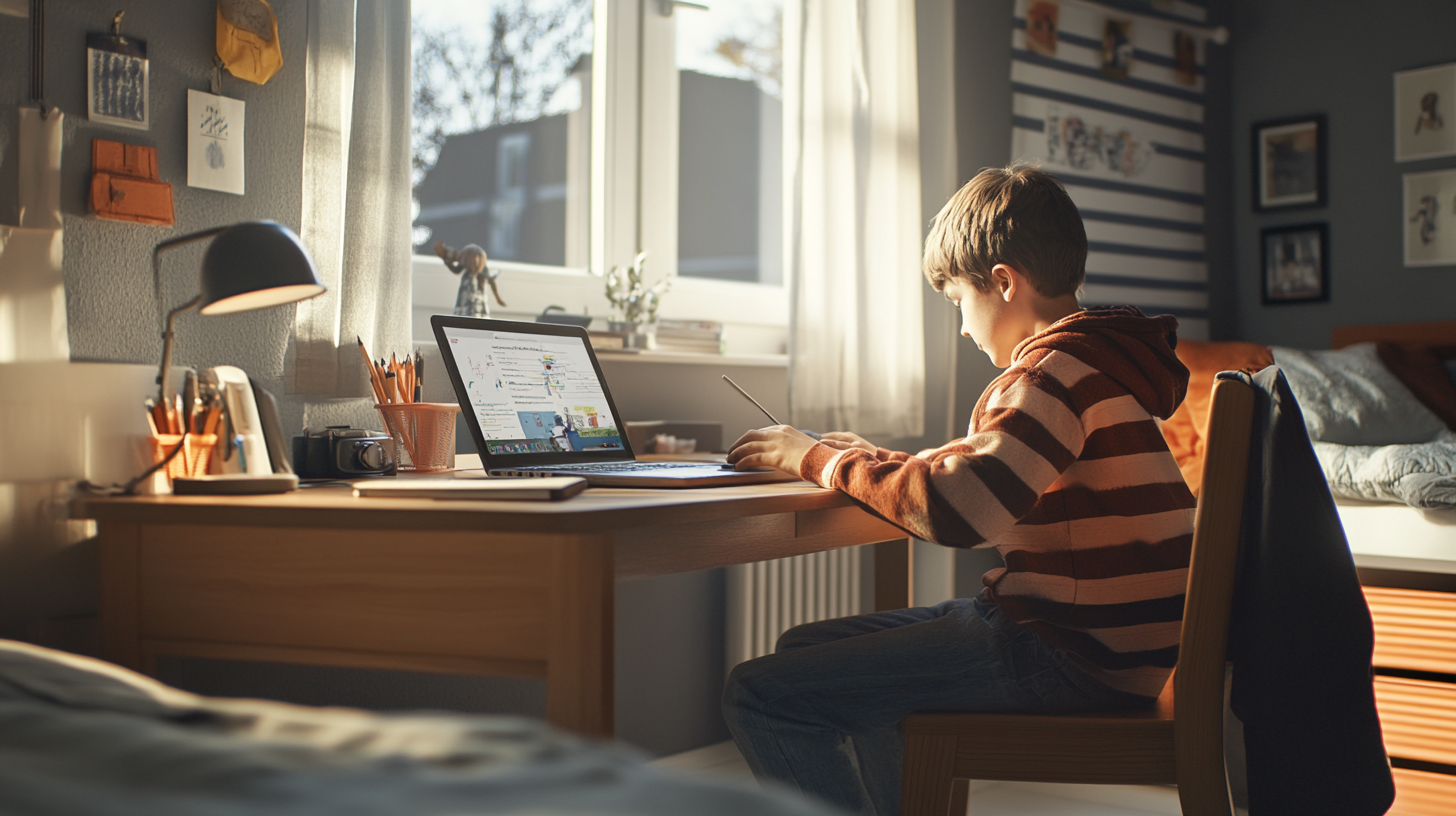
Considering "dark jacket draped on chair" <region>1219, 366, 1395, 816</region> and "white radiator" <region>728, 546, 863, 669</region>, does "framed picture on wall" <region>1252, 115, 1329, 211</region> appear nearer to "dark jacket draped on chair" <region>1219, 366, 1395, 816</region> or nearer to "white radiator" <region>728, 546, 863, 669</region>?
"white radiator" <region>728, 546, 863, 669</region>

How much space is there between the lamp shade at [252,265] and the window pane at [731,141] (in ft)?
4.75

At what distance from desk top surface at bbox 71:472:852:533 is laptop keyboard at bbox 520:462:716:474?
170 millimetres

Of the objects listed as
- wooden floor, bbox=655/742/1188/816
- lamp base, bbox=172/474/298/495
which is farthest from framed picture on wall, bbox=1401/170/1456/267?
lamp base, bbox=172/474/298/495

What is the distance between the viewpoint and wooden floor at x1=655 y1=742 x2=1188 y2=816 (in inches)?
87.7

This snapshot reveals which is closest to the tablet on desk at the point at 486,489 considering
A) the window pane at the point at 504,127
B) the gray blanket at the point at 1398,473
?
the window pane at the point at 504,127

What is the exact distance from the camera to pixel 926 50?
9.27 ft

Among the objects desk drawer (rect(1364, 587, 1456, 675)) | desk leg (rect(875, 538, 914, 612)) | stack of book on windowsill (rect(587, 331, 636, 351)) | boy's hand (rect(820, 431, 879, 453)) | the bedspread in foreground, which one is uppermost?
stack of book on windowsill (rect(587, 331, 636, 351))

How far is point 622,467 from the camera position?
157 centimetres

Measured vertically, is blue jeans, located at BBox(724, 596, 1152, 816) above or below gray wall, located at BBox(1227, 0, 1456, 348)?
below

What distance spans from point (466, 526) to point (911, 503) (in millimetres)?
486

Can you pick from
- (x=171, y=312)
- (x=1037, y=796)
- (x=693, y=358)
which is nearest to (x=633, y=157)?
(x=693, y=358)

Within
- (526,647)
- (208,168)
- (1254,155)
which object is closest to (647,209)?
(208,168)

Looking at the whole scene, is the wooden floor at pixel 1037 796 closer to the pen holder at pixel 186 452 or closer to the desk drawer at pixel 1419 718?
the desk drawer at pixel 1419 718

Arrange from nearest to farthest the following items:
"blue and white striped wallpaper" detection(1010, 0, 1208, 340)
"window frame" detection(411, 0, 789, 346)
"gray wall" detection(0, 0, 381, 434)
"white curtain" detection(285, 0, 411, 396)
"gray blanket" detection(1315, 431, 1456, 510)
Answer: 1. "gray wall" detection(0, 0, 381, 434)
2. "white curtain" detection(285, 0, 411, 396)
3. "gray blanket" detection(1315, 431, 1456, 510)
4. "window frame" detection(411, 0, 789, 346)
5. "blue and white striped wallpaper" detection(1010, 0, 1208, 340)
